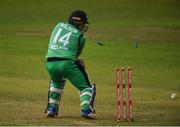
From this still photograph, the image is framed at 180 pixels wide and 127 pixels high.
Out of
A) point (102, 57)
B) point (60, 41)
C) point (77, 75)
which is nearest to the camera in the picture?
point (77, 75)

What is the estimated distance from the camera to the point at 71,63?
18.9 metres

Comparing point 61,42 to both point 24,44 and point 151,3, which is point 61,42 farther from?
point 151,3

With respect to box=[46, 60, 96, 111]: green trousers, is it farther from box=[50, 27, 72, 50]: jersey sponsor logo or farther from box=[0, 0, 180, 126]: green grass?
box=[0, 0, 180, 126]: green grass

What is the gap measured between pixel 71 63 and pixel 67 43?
17.2 inches

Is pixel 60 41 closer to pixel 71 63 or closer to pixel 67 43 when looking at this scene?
pixel 67 43

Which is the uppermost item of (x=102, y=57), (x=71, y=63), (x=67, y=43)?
(x=67, y=43)

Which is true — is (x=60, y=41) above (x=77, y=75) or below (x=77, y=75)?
above

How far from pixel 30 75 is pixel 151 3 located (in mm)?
36980

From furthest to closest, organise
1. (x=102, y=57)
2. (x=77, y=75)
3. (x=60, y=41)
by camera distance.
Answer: (x=102, y=57) < (x=60, y=41) < (x=77, y=75)

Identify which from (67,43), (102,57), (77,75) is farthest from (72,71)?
(102,57)

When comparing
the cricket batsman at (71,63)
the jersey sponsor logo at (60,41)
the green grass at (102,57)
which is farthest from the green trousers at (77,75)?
the green grass at (102,57)

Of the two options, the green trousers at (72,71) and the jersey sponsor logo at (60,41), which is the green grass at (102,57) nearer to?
the green trousers at (72,71)

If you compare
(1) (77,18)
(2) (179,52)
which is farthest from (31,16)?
(1) (77,18)

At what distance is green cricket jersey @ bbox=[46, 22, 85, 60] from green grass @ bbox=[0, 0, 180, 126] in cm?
136
